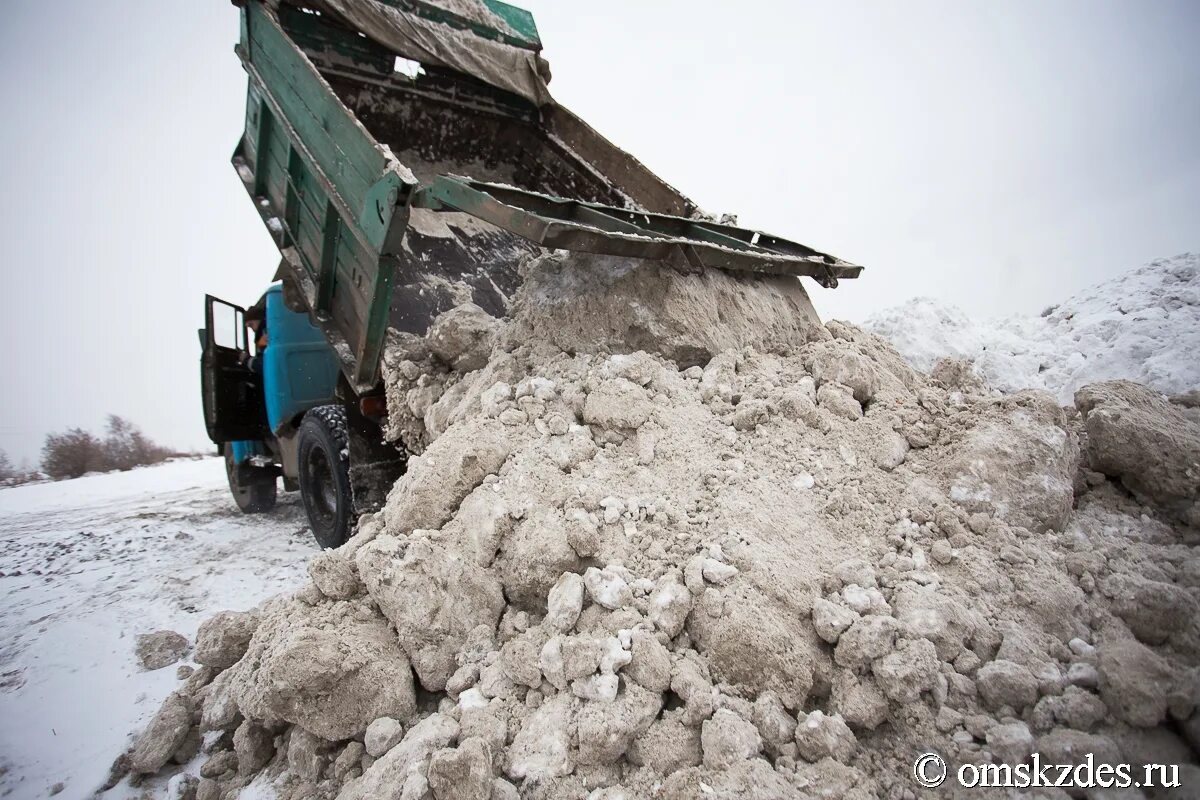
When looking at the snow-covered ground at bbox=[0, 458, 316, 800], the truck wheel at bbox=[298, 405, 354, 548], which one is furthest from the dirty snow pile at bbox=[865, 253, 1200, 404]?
the snow-covered ground at bbox=[0, 458, 316, 800]

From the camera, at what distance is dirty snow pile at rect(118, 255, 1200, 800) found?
4.76ft

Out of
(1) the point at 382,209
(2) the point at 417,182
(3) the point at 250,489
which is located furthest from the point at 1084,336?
→ (3) the point at 250,489

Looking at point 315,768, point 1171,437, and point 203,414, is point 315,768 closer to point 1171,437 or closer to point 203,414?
point 1171,437

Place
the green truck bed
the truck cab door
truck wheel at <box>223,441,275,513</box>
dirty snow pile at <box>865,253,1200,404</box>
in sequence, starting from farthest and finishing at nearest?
1. truck wheel at <box>223,441,275,513</box>
2. the truck cab door
3. dirty snow pile at <box>865,253,1200,404</box>
4. the green truck bed

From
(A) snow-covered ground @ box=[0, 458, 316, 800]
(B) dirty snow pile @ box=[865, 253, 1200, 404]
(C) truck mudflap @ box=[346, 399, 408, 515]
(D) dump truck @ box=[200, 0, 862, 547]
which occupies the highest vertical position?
(D) dump truck @ box=[200, 0, 862, 547]

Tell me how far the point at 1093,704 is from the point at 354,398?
3.40 metres

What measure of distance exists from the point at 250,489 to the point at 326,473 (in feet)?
7.34

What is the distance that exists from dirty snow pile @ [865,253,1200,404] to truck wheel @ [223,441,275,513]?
526 centimetres

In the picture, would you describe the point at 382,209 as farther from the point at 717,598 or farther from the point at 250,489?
the point at 250,489

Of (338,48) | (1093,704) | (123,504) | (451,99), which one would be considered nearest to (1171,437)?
(1093,704)

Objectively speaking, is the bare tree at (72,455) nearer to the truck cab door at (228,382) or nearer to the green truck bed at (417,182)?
the truck cab door at (228,382)

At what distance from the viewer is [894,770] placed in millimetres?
1420

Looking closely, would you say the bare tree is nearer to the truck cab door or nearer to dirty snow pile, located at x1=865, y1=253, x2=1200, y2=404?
the truck cab door

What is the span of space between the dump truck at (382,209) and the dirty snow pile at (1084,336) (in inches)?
32.4
